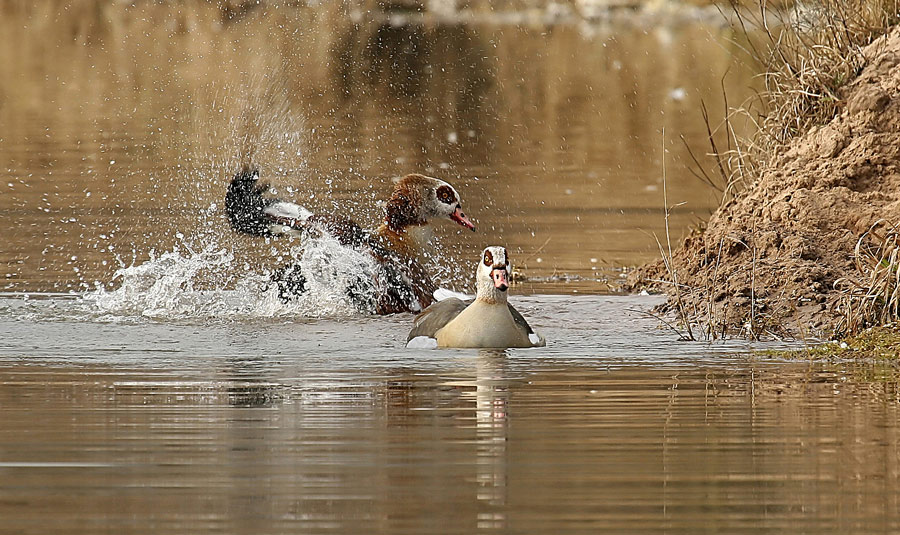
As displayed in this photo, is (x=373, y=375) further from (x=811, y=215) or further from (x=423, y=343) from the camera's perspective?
(x=811, y=215)

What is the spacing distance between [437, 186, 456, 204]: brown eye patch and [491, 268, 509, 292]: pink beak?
3055 mm

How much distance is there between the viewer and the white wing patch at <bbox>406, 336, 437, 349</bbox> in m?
9.93

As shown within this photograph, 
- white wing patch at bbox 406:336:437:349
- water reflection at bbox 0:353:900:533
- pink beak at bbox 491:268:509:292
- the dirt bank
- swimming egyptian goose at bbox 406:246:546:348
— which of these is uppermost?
the dirt bank

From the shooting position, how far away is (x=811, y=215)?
37.7 ft

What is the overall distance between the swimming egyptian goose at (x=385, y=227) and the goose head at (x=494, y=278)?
6.85 feet

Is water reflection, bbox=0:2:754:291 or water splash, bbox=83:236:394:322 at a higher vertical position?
water reflection, bbox=0:2:754:291

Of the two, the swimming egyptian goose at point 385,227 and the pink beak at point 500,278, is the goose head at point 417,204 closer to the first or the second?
the swimming egyptian goose at point 385,227

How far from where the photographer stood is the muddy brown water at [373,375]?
5.62 metres

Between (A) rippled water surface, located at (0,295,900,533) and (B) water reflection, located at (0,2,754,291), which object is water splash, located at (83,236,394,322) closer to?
(B) water reflection, located at (0,2,754,291)

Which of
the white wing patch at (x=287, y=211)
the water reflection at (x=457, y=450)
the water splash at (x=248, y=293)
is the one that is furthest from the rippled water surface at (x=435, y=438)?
the white wing patch at (x=287, y=211)

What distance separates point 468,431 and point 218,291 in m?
5.77

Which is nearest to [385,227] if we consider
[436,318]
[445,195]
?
[445,195]

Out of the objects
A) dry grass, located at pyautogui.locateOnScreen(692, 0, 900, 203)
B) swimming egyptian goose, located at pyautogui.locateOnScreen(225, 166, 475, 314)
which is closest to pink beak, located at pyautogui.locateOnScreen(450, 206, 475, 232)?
swimming egyptian goose, located at pyautogui.locateOnScreen(225, 166, 475, 314)

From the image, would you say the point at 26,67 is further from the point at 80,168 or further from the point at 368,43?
the point at 80,168
